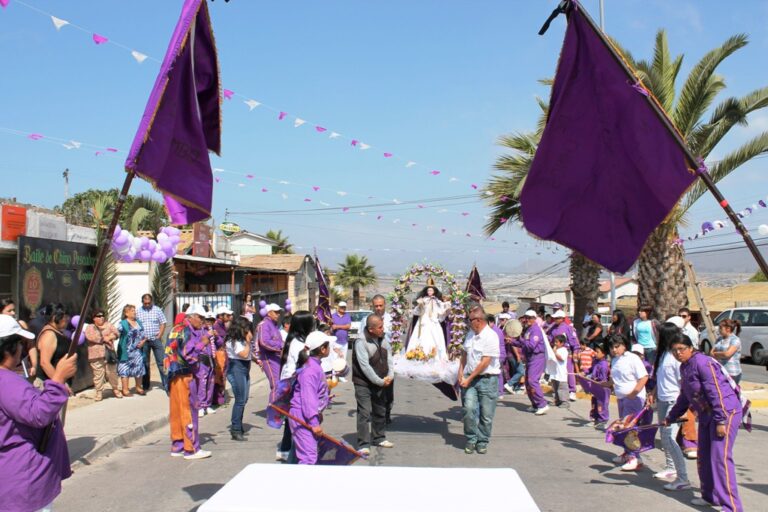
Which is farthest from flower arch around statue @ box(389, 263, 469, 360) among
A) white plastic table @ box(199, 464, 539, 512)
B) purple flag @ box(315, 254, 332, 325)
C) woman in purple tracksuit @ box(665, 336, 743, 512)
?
white plastic table @ box(199, 464, 539, 512)

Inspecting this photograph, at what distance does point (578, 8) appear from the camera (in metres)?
5.21

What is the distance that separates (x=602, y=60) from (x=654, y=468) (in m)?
5.00

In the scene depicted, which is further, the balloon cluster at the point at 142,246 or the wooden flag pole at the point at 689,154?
the balloon cluster at the point at 142,246

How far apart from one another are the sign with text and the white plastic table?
11373mm

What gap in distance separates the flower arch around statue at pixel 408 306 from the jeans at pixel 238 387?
101 inches

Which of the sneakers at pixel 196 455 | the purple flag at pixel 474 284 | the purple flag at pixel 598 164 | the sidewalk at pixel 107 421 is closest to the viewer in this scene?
the purple flag at pixel 598 164

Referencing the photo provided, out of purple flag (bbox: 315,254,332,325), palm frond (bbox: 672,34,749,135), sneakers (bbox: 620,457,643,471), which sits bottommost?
sneakers (bbox: 620,457,643,471)

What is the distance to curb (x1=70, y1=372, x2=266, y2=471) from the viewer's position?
819cm

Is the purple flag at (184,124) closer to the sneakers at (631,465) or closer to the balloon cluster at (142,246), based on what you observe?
the sneakers at (631,465)

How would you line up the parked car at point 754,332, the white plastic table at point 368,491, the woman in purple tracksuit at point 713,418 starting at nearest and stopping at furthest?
the white plastic table at point 368,491, the woman in purple tracksuit at point 713,418, the parked car at point 754,332

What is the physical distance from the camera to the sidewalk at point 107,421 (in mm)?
8695

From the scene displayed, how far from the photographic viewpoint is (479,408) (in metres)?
8.99

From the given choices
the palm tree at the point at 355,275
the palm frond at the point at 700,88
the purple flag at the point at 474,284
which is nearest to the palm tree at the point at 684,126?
the palm frond at the point at 700,88

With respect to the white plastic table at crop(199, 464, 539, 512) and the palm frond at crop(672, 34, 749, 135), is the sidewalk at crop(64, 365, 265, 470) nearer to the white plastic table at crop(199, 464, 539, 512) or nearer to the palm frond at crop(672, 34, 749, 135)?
the white plastic table at crop(199, 464, 539, 512)
